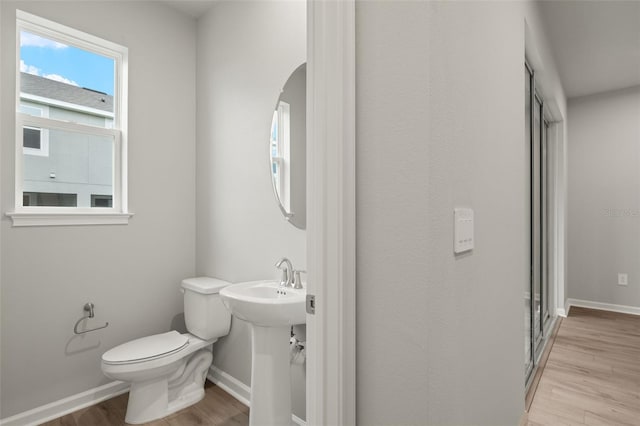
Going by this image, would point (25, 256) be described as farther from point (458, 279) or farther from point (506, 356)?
point (506, 356)

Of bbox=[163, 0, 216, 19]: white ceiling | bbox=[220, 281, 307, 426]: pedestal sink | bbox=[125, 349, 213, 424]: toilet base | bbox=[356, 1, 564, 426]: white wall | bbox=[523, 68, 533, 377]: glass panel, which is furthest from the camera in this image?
bbox=[163, 0, 216, 19]: white ceiling

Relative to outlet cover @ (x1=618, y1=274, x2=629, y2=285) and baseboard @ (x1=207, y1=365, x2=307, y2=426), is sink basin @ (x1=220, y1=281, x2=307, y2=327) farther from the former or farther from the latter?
outlet cover @ (x1=618, y1=274, x2=629, y2=285)

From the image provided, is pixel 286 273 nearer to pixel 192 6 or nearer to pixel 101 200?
pixel 101 200

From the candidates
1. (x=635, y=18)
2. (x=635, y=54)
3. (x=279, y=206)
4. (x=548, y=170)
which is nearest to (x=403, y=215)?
(x=279, y=206)

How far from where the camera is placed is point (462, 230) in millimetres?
925

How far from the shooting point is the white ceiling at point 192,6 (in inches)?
104

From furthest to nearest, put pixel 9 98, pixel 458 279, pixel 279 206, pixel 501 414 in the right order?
1. pixel 279 206
2. pixel 9 98
3. pixel 501 414
4. pixel 458 279

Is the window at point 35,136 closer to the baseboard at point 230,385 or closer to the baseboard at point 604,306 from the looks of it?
the baseboard at point 230,385

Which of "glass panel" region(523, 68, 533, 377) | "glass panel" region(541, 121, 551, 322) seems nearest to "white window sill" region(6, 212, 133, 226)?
"glass panel" region(523, 68, 533, 377)

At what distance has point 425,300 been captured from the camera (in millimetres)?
799

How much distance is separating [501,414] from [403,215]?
1.04 meters

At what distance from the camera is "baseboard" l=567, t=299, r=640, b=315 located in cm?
397

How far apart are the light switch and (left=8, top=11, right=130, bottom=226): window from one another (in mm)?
2275

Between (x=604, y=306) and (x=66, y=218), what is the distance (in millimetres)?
5325
